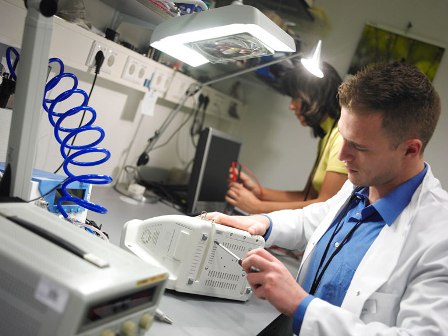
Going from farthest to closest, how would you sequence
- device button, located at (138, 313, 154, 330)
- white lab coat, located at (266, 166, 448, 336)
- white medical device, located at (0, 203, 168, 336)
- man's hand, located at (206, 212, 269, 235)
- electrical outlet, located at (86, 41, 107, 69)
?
electrical outlet, located at (86, 41, 107, 69), man's hand, located at (206, 212, 269, 235), white lab coat, located at (266, 166, 448, 336), device button, located at (138, 313, 154, 330), white medical device, located at (0, 203, 168, 336)

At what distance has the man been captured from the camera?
0.85 meters

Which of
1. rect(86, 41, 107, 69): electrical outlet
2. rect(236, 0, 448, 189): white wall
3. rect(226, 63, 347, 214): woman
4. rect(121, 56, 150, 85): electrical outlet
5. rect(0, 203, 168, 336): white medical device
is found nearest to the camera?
rect(0, 203, 168, 336): white medical device

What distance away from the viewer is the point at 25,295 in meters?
0.53

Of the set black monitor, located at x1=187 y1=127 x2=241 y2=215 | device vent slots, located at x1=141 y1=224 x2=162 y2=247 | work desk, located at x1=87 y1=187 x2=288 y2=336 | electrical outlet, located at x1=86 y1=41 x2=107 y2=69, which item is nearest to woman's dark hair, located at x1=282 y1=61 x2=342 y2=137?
black monitor, located at x1=187 y1=127 x2=241 y2=215

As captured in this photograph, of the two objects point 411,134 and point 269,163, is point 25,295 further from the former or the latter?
point 269,163

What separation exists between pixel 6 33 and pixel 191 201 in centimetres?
110

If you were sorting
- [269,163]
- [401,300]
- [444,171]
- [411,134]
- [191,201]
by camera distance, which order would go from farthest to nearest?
[269,163] < [444,171] < [191,201] < [411,134] < [401,300]

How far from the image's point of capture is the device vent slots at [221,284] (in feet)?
3.50

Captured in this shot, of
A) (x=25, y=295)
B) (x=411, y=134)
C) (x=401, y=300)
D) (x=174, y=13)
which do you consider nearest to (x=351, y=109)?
(x=411, y=134)

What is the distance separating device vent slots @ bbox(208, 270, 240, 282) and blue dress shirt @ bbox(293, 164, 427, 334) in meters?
0.25

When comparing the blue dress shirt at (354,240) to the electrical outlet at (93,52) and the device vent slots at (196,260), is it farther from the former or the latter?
the electrical outlet at (93,52)

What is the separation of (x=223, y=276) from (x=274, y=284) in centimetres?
23

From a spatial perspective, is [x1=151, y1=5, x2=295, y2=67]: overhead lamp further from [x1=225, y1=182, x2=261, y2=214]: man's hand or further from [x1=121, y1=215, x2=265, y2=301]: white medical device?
[x1=225, y1=182, x2=261, y2=214]: man's hand

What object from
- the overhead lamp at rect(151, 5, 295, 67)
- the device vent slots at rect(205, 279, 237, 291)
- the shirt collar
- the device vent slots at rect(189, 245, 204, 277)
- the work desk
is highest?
the overhead lamp at rect(151, 5, 295, 67)
